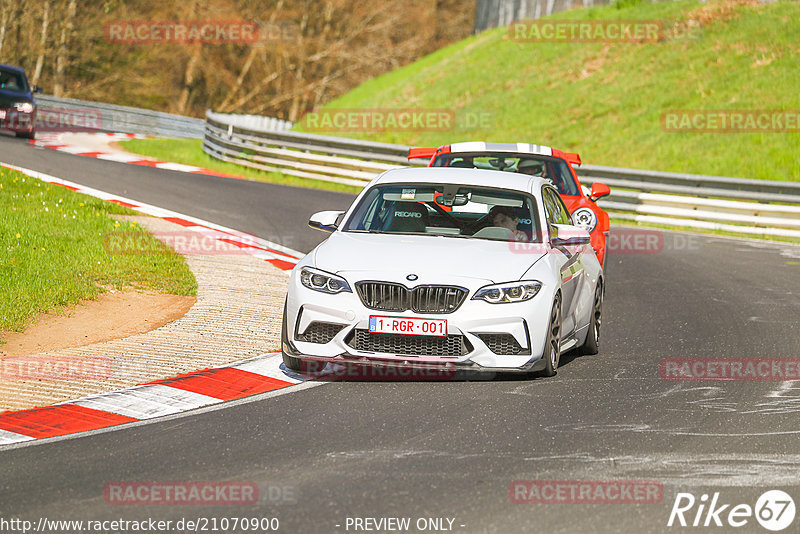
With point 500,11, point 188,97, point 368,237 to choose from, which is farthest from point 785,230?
point 188,97

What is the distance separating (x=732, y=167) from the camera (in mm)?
25953

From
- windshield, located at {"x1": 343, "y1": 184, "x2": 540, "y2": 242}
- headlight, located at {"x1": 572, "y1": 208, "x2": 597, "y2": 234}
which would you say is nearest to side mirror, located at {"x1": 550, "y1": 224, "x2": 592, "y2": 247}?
windshield, located at {"x1": 343, "y1": 184, "x2": 540, "y2": 242}

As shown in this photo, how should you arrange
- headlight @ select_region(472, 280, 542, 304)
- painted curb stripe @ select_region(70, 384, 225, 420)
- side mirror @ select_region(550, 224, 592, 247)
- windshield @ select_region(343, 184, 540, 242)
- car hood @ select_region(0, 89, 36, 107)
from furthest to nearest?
car hood @ select_region(0, 89, 36, 107), windshield @ select_region(343, 184, 540, 242), side mirror @ select_region(550, 224, 592, 247), headlight @ select_region(472, 280, 542, 304), painted curb stripe @ select_region(70, 384, 225, 420)

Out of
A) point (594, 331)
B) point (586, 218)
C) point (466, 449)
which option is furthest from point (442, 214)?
point (466, 449)

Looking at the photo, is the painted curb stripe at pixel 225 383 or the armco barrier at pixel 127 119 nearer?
the painted curb stripe at pixel 225 383

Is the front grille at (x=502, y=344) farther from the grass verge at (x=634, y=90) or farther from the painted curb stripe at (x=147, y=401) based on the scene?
the grass verge at (x=634, y=90)

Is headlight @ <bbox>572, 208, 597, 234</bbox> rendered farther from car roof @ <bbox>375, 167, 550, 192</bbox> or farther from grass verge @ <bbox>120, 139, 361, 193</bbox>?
grass verge @ <bbox>120, 139, 361, 193</bbox>

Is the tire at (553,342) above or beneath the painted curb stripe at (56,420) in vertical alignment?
above

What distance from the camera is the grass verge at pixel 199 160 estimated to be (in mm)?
25484

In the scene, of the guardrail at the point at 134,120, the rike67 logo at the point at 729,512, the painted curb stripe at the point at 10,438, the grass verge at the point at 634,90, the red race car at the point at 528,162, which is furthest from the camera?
the guardrail at the point at 134,120

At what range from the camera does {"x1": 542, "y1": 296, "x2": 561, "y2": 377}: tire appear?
7.95 m

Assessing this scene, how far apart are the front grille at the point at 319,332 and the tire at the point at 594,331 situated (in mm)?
2506

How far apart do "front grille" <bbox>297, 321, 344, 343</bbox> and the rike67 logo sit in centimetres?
299

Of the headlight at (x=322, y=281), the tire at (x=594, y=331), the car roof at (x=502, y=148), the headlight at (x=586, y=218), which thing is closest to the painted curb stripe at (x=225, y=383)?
the headlight at (x=322, y=281)
